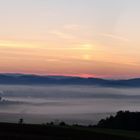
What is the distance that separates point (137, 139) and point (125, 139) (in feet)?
3.45

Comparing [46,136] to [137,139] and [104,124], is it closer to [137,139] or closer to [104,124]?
[137,139]

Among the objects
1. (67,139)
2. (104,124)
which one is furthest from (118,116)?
(67,139)

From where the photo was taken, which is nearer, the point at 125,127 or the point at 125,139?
the point at 125,139

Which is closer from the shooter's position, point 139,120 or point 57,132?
point 57,132

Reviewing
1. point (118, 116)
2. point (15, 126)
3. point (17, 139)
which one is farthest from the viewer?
point (118, 116)

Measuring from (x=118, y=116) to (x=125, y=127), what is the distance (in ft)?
12.7

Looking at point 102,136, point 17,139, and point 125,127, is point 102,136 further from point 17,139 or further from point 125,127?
point 125,127

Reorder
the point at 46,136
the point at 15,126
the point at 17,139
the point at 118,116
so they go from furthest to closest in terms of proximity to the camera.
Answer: the point at 118,116 → the point at 15,126 → the point at 46,136 → the point at 17,139

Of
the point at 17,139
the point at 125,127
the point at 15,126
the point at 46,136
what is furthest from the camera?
the point at 125,127

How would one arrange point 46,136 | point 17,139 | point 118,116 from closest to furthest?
1. point 17,139
2. point 46,136
3. point 118,116

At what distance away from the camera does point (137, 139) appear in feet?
113

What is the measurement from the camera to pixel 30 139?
30.8 metres

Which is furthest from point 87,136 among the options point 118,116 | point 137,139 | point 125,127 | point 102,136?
point 118,116

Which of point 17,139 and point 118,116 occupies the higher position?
point 118,116
